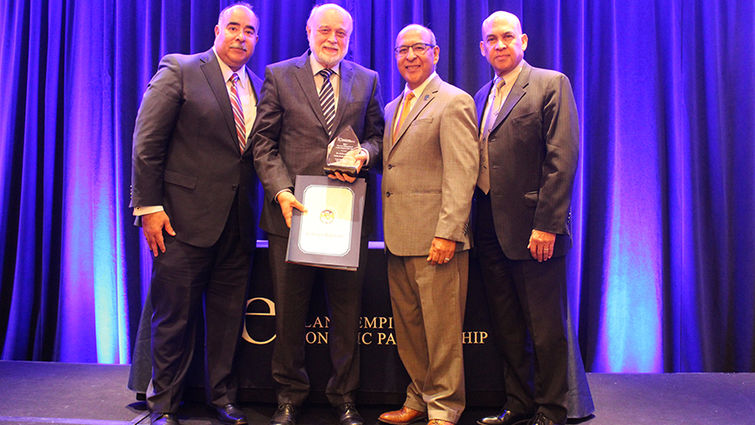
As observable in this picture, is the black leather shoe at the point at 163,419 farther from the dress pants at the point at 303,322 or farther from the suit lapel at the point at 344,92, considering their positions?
A: the suit lapel at the point at 344,92

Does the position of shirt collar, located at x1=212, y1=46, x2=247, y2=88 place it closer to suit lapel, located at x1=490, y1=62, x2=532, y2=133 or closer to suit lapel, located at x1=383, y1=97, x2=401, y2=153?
suit lapel, located at x1=383, y1=97, x2=401, y2=153

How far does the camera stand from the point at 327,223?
2105 millimetres

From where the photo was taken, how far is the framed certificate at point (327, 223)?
205 centimetres

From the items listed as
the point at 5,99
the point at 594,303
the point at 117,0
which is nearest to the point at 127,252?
the point at 5,99

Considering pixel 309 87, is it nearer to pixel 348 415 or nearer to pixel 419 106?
pixel 419 106

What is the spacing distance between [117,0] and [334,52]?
83.1 inches

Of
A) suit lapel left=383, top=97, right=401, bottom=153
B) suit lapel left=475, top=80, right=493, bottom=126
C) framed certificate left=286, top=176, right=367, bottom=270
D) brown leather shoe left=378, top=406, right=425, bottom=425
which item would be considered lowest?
brown leather shoe left=378, top=406, right=425, bottom=425

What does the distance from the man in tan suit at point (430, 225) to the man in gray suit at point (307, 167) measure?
0.16 meters

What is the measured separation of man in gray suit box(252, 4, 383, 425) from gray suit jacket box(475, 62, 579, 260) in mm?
532

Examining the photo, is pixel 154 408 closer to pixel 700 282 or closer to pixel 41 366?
pixel 41 366

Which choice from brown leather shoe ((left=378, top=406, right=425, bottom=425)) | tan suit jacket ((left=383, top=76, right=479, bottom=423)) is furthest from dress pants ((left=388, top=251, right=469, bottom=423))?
brown leather shoe ((left=378, top=406, right=425, bottom=425))

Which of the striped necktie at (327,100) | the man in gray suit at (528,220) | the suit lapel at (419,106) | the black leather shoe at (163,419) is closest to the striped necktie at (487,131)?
the man in gray suit at (528,220)

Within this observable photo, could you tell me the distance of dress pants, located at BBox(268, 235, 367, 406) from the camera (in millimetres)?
2209

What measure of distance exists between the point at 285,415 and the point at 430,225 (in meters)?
0.98
